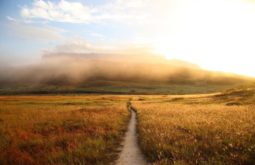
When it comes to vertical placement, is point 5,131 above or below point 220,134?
below

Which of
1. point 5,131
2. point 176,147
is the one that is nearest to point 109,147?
point 176,147

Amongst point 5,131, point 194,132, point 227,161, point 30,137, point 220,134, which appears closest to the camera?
point 227,161

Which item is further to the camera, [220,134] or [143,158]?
[220,134]

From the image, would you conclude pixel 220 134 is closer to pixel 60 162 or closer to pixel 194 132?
pixel 194 132

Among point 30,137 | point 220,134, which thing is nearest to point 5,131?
point 30,137

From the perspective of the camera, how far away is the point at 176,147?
10.9 m

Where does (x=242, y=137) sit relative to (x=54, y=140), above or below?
above

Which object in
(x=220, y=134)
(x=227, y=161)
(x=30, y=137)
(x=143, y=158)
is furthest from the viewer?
(x=30, y=137)

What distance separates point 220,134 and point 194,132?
1770 mm

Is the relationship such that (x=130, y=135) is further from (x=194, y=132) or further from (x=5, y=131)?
(x=5, y=131)

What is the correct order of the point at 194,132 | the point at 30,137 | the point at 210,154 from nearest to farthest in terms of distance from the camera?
the point at 210,154 → the point at 194,132 → the point at 30,137

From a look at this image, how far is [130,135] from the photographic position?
16672mm

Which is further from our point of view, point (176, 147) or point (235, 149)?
point (176, 147)

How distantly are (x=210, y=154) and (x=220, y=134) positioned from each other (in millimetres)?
3091
